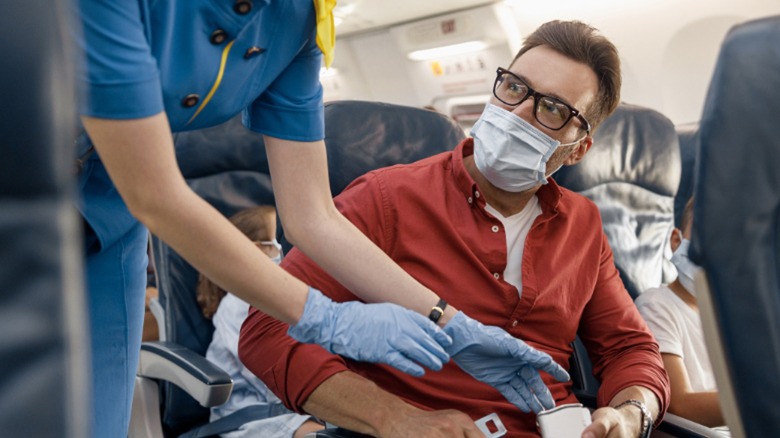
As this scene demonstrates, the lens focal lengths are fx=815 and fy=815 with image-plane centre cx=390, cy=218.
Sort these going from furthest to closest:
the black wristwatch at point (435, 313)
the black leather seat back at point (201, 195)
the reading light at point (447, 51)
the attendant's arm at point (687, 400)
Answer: the reading light at point (447, 51) < the black leather seat back at point (201, 195) < the attendant's arm at point (687, 400) < the black wristwatch at point (435, 313)

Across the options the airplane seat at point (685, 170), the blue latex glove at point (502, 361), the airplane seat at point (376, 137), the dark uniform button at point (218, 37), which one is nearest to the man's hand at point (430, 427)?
the blue latex glove at point (502, 361)

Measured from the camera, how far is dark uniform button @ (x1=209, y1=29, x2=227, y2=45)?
4.16 feet

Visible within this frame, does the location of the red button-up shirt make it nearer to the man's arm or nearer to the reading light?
the man's arm

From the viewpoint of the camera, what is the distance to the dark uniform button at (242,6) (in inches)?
49.2

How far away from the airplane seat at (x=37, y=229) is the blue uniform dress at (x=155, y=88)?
55 centimetres

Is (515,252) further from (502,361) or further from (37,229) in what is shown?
(37,229)

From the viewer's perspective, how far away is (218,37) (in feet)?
4.17

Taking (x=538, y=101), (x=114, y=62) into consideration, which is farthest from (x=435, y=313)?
(x=114, y=62)

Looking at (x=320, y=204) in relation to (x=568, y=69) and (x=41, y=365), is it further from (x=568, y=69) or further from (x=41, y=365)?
(x=41, y=365)

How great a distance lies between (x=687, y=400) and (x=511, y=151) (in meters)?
0.82

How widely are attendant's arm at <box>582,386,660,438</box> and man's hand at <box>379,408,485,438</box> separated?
0.24 m

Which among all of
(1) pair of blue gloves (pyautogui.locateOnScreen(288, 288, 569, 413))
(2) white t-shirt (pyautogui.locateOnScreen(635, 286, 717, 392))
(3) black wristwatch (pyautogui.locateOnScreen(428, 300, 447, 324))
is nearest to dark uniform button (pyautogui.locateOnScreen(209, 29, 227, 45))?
(1) pair of blue gloves (pyautogui.locateOnScreen(288, 288, 569, 413))

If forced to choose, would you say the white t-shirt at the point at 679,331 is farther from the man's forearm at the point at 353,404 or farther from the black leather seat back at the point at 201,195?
the black leather seat back at the point at 201,195

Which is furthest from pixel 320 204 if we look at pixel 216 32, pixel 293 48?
pixel 216 32
